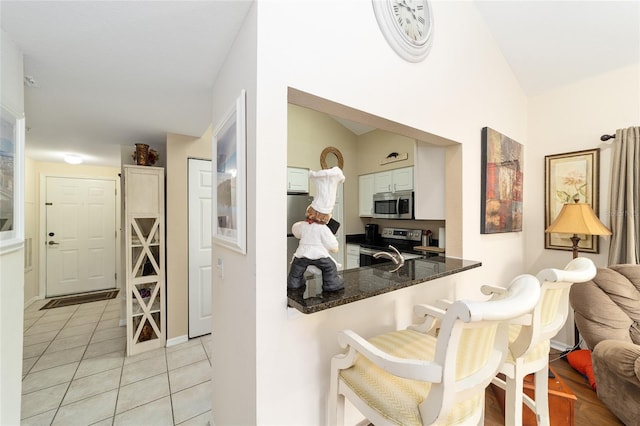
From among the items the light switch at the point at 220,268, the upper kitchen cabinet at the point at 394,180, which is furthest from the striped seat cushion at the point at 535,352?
the upper kitchen cabinet at the point at 394,180

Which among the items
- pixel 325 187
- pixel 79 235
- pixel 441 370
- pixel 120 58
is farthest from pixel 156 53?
pixel 79 235

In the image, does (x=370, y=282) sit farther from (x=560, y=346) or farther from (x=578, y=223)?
(x=560, y=346)

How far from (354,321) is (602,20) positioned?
9.60 ft

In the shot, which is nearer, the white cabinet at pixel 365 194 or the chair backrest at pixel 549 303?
the chair backrest at pixel 549 303

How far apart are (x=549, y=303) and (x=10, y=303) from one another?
8.29 feet

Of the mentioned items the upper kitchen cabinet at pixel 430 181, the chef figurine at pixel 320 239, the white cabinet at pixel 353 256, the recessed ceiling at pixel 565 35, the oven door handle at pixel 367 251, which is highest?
the recessed ceiling at pixel 565 35

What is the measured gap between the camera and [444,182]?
2.14 metres

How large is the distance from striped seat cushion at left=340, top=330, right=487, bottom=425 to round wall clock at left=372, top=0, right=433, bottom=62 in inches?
63.4

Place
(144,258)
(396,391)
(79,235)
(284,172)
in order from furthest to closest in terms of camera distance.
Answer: (79,235), (144,258), (284,172), (396,391)

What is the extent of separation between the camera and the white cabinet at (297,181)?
4035 mm

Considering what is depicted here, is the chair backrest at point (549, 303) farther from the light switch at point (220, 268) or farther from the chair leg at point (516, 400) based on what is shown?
the light switch at point (220, 268)

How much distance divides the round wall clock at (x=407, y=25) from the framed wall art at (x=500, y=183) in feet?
3.09

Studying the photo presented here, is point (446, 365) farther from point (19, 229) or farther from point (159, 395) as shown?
point (159, 395)

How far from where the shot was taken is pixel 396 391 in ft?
3.01
